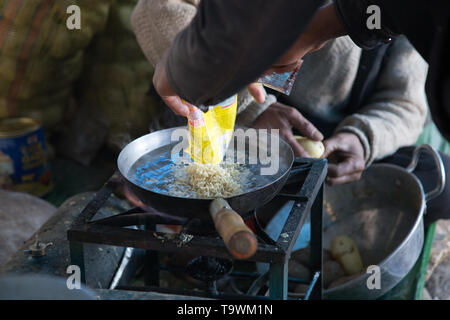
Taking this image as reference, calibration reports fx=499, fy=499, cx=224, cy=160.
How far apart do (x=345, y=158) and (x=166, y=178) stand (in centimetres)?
103

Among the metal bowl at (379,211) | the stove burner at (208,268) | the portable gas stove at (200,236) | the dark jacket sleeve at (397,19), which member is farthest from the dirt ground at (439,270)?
the dark jacket sleeve at (397,19)

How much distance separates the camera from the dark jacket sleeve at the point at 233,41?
0.83 m

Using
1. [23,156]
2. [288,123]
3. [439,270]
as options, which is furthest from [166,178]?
[439,270]

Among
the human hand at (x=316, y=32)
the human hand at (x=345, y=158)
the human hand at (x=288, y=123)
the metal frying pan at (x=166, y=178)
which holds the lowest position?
the human hand at (x=345, y=158)

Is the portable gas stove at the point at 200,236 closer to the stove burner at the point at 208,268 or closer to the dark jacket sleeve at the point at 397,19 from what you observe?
the stove burner at the point at 208,268

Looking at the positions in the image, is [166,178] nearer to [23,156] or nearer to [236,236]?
[236,236]

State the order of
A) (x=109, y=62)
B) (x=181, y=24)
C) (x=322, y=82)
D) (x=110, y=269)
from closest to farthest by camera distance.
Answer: (x=110, y=269), (x=181, y=24), (x=322, y=82), (x=109, y=62)

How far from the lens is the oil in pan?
2.76 metres

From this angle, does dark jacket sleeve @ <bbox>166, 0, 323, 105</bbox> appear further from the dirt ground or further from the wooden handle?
the dirt ground

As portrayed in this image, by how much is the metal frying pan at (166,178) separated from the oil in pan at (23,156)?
1492mm

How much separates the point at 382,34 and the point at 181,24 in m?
1.22
